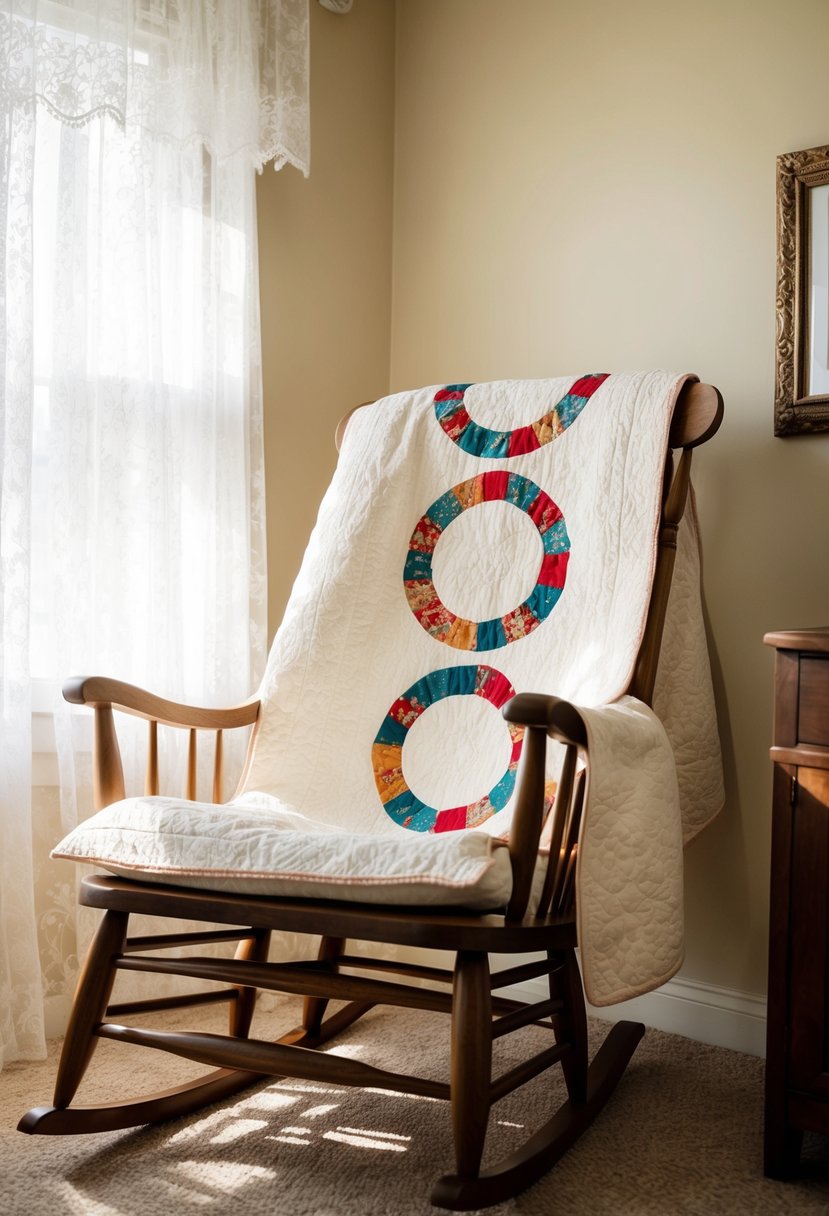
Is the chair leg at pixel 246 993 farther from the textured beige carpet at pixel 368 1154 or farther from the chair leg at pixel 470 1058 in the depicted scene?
the chair leg at pixel 470 1058

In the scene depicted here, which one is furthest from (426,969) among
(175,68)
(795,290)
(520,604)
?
(175,68)

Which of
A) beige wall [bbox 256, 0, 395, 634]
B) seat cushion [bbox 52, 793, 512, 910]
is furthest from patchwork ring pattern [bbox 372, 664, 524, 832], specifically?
beige wall [bbox 256, 0, 395, 634]

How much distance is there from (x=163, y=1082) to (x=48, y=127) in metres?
1.53

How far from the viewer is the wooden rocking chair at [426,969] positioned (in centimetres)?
114

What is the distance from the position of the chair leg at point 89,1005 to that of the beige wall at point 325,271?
90cm

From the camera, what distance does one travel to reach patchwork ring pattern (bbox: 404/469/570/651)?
1.70m

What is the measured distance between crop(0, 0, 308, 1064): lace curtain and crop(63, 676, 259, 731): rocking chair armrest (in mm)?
254

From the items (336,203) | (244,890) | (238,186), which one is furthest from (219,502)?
(244,890)

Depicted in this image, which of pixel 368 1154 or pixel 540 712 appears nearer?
pixel 540 712

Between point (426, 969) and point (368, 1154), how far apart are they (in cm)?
28

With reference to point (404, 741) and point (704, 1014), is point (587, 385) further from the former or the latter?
point (704, 1014)

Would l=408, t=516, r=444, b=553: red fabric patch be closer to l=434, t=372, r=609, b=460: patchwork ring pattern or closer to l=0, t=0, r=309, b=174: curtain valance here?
l=434, t=372, r=609, b=460: patchwork ring pattern

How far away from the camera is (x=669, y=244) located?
1.92 m

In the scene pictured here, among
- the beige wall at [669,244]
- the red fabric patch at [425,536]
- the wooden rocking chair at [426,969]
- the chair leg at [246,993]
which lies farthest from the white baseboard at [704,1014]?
the red fabric patch at [425,536]
